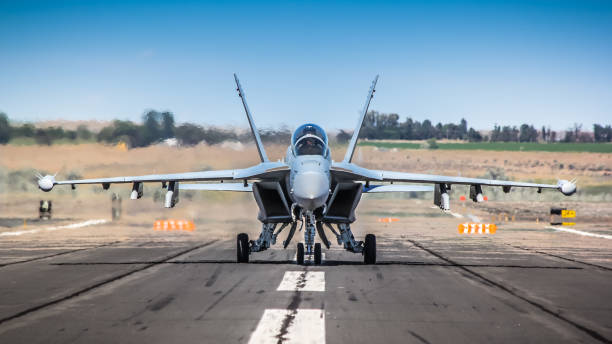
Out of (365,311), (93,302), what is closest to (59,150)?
(93,302)

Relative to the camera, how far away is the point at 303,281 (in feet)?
45.3

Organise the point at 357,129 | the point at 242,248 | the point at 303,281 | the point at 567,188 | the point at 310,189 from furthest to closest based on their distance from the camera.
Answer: the point at 357,129, the point at 242,248, the point at 567,188, the point at 310,189, the point at 303,281

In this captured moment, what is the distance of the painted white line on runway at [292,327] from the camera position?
8031 millimetres

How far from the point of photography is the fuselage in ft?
47.4

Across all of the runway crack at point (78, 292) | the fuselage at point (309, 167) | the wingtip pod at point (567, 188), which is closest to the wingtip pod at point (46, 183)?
the runway crack at point (78, 292)

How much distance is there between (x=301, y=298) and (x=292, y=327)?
2677 millimetres

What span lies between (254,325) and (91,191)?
3726 centimetres

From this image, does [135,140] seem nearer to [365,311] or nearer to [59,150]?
[59,150]

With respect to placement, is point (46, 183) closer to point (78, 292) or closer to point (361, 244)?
point (78, 292)

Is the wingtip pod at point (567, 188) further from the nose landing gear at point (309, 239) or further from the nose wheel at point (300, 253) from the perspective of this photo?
the nose wheel at point (300, 253)

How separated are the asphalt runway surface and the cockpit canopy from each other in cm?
296

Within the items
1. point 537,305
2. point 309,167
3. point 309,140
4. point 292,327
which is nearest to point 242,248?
point 309,140

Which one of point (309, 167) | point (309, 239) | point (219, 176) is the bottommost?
point (309, 239)

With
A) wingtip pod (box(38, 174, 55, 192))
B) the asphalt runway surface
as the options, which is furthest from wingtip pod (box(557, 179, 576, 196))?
wingtip pod (box(38, 174, 55, 192))
